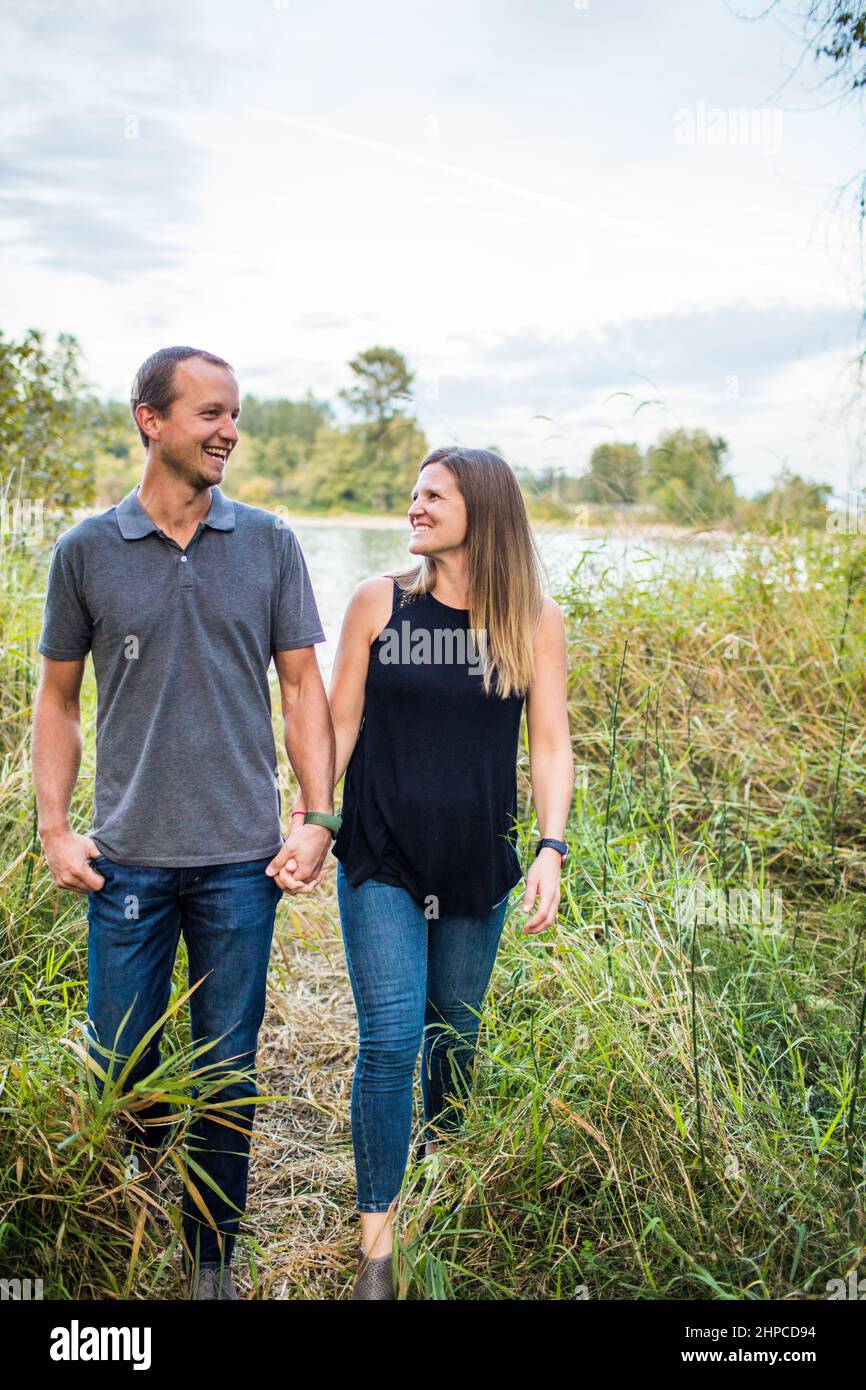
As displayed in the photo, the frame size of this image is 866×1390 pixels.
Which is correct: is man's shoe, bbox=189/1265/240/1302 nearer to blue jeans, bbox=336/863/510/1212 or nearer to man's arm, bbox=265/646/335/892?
blue jeans, bbox=336/863/510/1212

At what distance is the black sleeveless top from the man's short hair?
0.62 meters

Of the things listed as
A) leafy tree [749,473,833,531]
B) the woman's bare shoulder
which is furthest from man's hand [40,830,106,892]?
leafy tree [749,473,833,531]

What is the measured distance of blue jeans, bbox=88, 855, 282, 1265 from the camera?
2.01m

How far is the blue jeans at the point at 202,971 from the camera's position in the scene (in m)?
2.01

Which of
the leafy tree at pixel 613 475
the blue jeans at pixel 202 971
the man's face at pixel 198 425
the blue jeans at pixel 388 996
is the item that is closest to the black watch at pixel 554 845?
the blue jeans at pixel 388 996

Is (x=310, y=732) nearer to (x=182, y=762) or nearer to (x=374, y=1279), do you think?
(x=182, y=762)

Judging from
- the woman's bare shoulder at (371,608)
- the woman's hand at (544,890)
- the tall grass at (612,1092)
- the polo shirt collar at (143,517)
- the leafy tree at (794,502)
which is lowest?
the tall grass at (612,1092)

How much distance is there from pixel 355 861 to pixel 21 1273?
100 centimetres

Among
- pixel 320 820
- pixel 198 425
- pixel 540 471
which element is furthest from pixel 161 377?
pixel 540 471

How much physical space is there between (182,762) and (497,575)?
786mm

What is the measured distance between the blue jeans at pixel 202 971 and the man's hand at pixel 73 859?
0.09 feet

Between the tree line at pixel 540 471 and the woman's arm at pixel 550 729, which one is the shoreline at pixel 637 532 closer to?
the tree line at pixel 540 471
